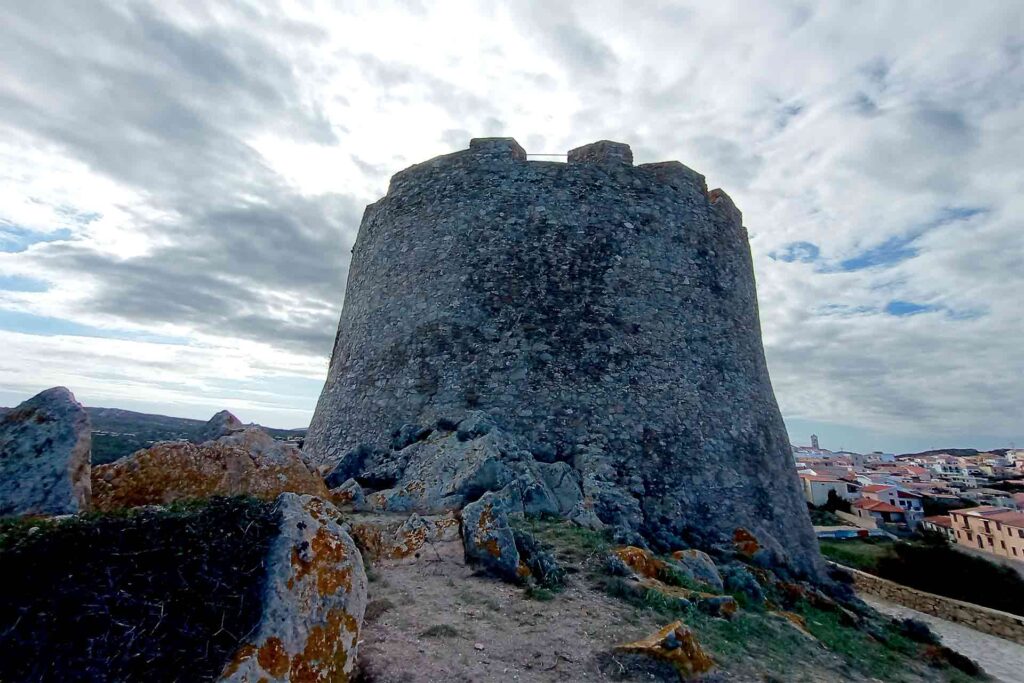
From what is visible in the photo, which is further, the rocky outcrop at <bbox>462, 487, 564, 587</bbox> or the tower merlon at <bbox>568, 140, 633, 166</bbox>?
the tower merlon at <bbox>568, 140, 633, 166</bbox>

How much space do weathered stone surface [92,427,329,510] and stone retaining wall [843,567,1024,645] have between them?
2000cm

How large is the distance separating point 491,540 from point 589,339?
19.9 ft

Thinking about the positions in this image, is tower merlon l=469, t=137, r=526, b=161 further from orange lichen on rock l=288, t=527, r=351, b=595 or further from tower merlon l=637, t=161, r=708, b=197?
orange lichen on rock l=288, t=527, r=351, b=595

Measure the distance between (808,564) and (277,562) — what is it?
11781 mm

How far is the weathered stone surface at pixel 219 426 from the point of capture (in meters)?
8.45

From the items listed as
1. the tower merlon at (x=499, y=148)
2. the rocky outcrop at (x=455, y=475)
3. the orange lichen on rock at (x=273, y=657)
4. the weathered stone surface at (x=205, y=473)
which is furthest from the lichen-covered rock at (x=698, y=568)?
the tower merlon at (x=499, y=148)

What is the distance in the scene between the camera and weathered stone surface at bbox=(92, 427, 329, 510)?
573 centimetres

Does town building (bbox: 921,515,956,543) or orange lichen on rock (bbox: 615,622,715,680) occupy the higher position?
town building (bbox: 921,515,956,543)

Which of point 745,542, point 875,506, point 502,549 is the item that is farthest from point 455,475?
point 875,506

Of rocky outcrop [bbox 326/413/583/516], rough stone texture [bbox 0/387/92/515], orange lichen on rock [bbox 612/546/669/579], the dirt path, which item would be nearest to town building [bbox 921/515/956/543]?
the dirt path

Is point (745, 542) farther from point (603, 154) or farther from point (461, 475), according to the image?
point (603, 154)

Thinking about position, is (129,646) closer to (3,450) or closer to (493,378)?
(3,450)

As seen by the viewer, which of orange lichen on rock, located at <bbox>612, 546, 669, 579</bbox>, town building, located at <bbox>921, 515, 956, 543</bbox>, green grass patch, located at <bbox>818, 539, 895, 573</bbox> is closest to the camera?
orange lichen on rock, located at <bbox>612, 546, 669, 579</bbox>

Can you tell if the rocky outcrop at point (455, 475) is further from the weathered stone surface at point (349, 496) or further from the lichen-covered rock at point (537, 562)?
the lichen-covered rock at point (537, 562)
